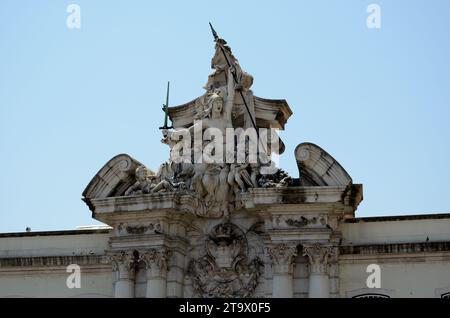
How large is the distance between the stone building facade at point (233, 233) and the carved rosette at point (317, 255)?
3cm

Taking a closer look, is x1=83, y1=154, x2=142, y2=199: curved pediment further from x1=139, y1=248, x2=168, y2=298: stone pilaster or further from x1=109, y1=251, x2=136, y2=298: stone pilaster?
x1=139, y1=248, x2=168, y2=298: stone pilaster

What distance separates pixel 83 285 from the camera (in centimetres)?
3431

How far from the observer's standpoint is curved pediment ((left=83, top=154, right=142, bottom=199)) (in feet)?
110

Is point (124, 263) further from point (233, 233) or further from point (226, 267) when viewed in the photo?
point (233, 233)

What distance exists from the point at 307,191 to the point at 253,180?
5.31ft

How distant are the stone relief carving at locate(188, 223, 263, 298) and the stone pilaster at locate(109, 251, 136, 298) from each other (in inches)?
63.5

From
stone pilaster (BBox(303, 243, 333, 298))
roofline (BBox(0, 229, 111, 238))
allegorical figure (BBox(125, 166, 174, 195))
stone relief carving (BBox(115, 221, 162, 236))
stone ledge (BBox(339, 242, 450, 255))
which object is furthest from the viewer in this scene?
roofline (BBox(0, 229, 111, 238))

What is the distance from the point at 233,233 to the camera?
3288 centimetres

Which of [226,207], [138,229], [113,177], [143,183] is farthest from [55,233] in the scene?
[226,207]

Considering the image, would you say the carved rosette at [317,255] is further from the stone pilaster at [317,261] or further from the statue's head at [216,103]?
the statue's head at [216,103]

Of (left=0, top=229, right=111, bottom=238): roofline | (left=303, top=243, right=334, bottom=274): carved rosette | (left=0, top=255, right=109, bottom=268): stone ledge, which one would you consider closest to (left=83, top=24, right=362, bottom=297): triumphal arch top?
(left=303, top=243, right=334, bottom=274): carved rosette

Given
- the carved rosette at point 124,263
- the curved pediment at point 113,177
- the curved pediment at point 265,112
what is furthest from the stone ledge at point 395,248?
the curved pediment at point 113,177

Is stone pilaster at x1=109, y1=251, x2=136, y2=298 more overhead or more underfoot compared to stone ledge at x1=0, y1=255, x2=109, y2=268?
more underfoot

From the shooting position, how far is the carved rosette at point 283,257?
3167 cm
